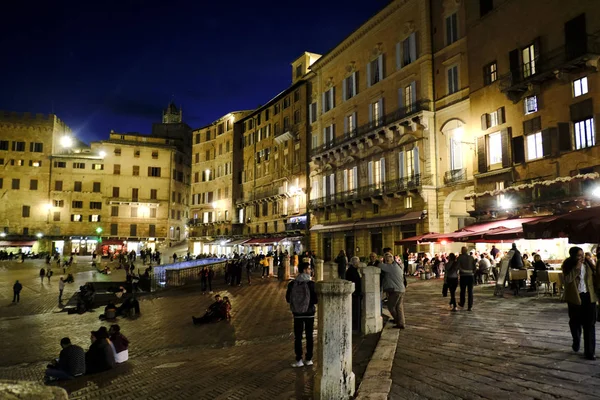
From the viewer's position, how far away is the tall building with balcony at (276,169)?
42.6 metres

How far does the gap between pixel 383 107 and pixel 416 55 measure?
434cm

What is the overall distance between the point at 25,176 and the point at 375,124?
156 feet

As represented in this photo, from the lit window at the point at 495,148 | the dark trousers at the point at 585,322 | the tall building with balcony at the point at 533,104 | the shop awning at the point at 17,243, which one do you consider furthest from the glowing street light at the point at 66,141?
the dark trousers at the point at 585,322

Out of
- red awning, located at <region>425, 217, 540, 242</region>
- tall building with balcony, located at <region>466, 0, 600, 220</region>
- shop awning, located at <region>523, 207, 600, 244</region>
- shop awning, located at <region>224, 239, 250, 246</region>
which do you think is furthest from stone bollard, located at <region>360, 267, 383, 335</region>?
shop awning, located at <region>224, 239, 250, 246</region>

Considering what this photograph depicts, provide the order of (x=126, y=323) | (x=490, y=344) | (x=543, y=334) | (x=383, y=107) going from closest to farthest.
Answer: (x=490, y=344) < (x=543, y=334) < (x=126, y=323) < (x=383, y=107)

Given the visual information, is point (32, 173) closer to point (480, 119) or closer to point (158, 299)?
point (158, 299)

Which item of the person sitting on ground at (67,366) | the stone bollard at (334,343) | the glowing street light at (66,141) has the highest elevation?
the glowing street light at (66,141)

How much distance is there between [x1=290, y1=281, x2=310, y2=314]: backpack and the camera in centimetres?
688

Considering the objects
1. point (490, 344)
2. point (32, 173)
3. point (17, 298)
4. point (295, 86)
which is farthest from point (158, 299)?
point (32, 173)

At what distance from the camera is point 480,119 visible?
2391 cm

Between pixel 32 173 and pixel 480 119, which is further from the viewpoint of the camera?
pixel 32 173

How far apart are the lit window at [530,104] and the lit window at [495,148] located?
74.6 inches

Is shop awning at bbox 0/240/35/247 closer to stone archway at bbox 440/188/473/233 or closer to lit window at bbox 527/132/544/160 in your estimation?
stone archway at bbox 440/188/473/233

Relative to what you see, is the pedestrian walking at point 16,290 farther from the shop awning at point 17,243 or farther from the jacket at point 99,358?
the shop awning at point 17,243
